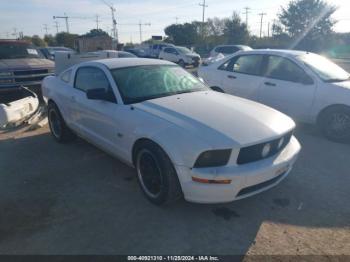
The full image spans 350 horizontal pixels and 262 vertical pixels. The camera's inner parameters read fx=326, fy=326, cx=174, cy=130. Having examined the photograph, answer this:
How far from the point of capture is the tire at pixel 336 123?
18.7 feet

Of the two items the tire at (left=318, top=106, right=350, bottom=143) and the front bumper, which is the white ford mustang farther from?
the tire at (left=318, top=106, right=350, bottom=143)

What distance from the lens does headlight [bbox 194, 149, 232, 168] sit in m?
3.12

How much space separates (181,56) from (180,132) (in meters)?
21.2

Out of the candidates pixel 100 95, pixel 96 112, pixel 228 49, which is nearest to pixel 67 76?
pixel 96 112

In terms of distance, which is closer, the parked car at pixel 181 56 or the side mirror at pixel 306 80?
the side mirror at pixel 306 80

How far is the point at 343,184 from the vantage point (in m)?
4.20

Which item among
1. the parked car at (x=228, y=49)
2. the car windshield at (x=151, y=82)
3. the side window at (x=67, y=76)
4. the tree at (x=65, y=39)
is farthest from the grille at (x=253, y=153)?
the tree at (x=65, y=39)

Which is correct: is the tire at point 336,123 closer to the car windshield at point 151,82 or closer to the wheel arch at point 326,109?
the wheel arch at point 326,109

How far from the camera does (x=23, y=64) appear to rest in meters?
9.34

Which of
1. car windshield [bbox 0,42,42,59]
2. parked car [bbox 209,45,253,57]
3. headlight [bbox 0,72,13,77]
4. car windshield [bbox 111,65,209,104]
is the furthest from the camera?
parked car [bbox 209,45,253,57]

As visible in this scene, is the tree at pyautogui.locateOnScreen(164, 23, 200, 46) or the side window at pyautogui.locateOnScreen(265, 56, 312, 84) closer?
the side window at pyautogui.locateOnScreen(265, 56, 312, 84)

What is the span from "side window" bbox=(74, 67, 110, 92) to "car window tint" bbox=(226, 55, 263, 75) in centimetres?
348

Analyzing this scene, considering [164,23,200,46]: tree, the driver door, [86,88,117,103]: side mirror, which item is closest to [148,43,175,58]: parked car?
the driver door

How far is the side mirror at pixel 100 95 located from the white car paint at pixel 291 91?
356 centimetres
